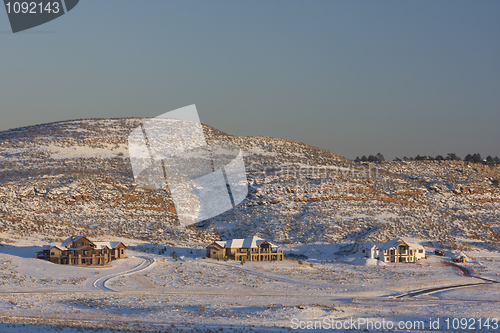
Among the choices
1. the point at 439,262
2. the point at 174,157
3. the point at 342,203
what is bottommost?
the point at 439,262

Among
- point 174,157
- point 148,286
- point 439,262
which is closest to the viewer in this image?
point 148,286

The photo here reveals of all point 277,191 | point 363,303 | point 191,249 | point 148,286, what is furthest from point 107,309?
point 277,191

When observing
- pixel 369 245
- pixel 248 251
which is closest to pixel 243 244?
pixel 248 251

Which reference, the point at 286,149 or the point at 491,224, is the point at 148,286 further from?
the point at 286,149

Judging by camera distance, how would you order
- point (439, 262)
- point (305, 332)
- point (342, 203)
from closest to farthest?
point (305, 332), point (439, 262), point (342, 203)

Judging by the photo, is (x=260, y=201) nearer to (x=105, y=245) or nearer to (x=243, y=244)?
(x=243, y=244)

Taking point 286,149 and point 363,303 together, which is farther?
point 286,149

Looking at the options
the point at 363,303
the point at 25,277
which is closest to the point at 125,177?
the point at 25,277

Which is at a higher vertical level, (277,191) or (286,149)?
(286,149)
